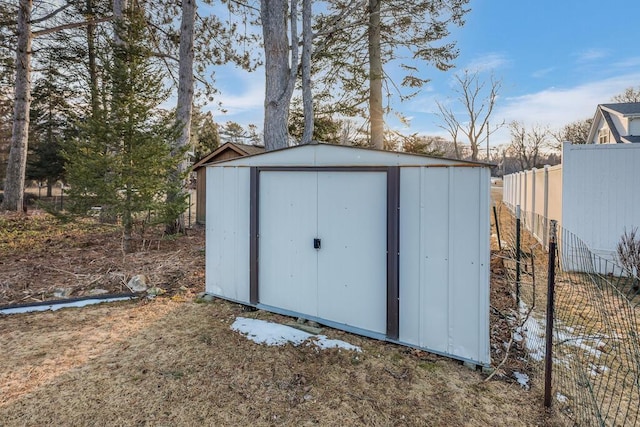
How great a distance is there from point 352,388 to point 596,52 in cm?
1987

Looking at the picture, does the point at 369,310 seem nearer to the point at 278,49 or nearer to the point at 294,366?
the point at 294,366

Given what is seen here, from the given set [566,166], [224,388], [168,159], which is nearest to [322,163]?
[224,388]

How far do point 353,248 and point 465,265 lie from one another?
1.01m

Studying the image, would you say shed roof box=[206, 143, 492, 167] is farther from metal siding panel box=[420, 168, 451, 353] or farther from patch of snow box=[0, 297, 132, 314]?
patch of snow box=[0, 297, 132, 314]

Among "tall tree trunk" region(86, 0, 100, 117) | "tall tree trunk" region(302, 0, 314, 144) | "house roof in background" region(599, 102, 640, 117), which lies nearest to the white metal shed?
"tall tree trunk" region(302, 0, 314, 144)

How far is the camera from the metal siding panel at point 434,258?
9.03ft

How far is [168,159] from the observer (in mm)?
6031

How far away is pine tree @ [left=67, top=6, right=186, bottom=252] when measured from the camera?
17.9 ft

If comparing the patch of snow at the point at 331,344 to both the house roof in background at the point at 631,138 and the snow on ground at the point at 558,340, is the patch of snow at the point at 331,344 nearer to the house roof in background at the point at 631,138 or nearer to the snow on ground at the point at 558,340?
the snow on ground at the point at 558,340

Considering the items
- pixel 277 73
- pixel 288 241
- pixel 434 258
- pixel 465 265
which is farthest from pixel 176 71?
pixel 465 265

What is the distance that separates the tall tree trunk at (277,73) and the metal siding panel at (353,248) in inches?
139

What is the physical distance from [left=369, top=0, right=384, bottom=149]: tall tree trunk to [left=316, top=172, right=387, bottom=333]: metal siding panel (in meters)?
7.28

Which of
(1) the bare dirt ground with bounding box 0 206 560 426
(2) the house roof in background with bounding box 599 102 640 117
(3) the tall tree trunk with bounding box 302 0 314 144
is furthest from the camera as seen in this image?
(2) the house roof in background with bounding box 599 102 640 117

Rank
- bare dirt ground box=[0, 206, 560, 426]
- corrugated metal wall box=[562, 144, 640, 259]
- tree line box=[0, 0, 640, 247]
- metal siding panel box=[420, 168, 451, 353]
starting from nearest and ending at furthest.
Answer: bare dirt ground box=[0, 206, 560, 426] → metal siding panel box=[420, 168, 451, 353] → corrugated metal wall box=[562, 144, 640, 259] → tree line box=[0, 0, 640, 247]
